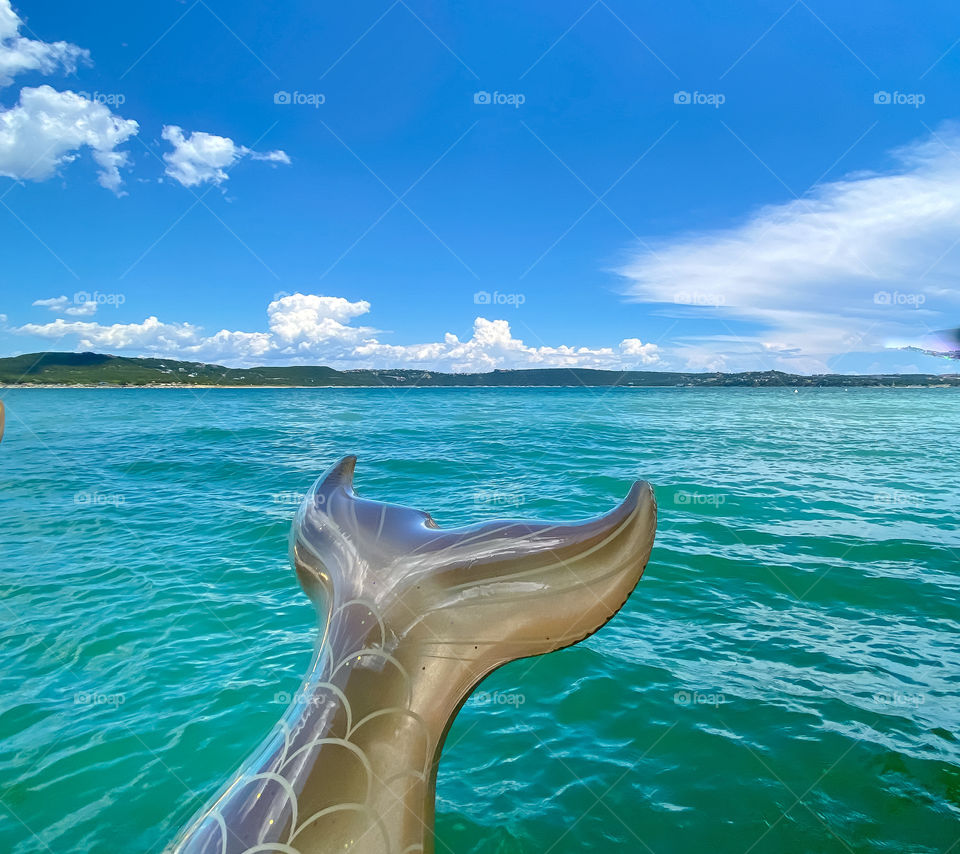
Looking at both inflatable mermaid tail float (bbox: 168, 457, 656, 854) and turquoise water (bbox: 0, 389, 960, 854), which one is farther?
turquoise water (bbox: 0, 389, 960, 854)

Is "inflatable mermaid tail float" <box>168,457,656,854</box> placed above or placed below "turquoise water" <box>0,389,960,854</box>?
above

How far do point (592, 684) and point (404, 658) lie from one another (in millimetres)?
4557

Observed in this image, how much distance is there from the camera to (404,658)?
224cm

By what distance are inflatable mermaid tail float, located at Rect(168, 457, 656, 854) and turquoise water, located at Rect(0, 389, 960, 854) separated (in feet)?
8.79

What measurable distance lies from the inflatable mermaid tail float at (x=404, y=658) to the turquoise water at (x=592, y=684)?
8.79 ft

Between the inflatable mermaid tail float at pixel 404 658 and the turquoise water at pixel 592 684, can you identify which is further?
the turquoise water at pixel 592 684

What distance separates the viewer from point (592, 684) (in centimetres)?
614

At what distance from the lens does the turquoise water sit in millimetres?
4332

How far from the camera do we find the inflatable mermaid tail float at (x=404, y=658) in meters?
1.91

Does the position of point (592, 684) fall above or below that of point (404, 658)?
below

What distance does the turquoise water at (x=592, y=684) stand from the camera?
4332 millimetres

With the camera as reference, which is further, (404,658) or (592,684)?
(592,684)

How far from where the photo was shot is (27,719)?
5590 mm

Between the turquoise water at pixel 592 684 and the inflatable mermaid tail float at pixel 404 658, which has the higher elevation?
the inflatable mermaid tail float at pixel 404 658
